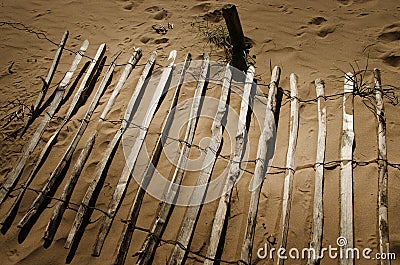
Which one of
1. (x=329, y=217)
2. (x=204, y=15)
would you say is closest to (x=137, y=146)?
(x=329, y=217)

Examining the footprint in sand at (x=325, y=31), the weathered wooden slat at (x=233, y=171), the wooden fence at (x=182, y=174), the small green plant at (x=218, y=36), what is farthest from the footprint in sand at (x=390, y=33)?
the weathered wooden slat at (x=233, y=171)

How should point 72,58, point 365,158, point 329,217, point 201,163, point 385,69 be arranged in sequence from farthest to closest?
point 72,58 → point 385,69 → point 201,163 → point 365,158 → point 329,217

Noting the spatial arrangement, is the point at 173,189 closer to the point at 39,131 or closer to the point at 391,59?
the point at 39,131

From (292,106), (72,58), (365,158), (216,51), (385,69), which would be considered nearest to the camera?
(365,158)

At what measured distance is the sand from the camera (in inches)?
93.7

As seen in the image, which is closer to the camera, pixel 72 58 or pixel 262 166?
pixel 262 166

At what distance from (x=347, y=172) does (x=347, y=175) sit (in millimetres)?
25

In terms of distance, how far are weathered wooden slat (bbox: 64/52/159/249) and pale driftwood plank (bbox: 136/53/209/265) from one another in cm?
54

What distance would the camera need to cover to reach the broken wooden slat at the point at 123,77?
3138mm

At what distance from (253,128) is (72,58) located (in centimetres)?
240

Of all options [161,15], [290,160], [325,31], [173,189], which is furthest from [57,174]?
[325,31]

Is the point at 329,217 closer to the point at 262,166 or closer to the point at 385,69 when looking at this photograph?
the point at 262,166

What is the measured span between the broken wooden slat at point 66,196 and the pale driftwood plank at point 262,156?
141 centimetres

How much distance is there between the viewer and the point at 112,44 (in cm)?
408
